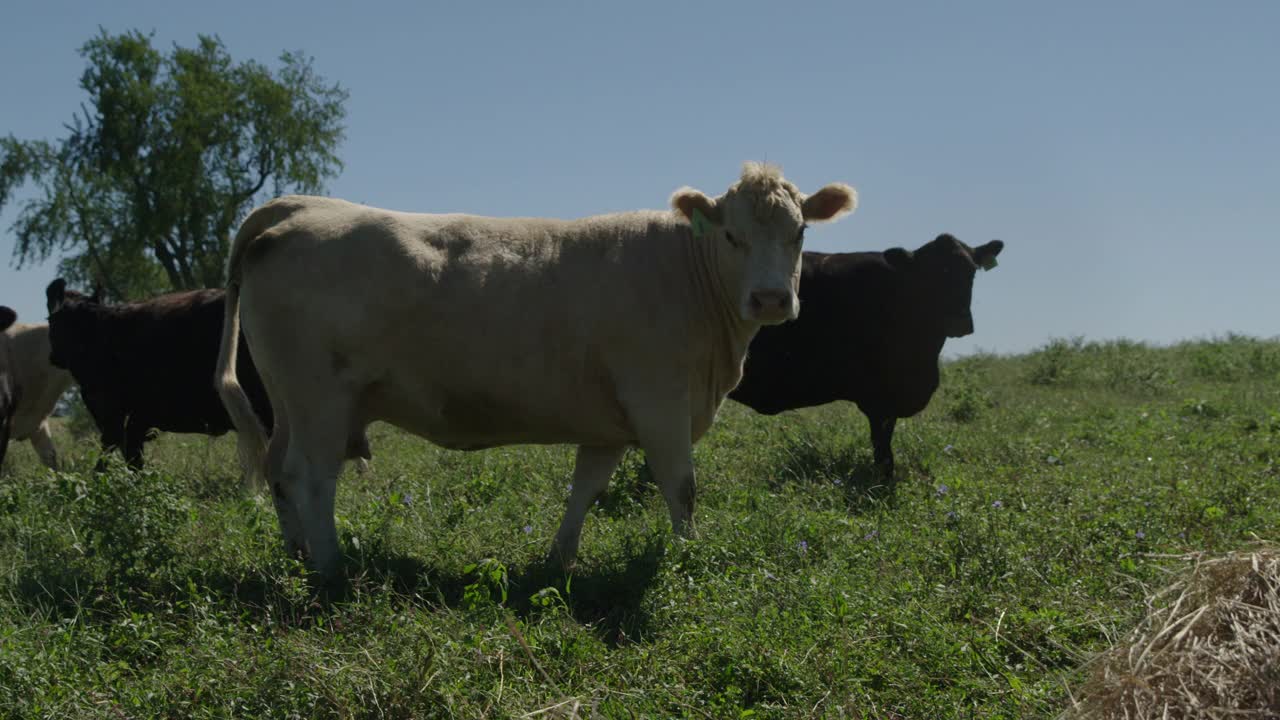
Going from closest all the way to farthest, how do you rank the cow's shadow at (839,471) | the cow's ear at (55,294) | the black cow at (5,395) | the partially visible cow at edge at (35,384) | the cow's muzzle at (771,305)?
the cow's muzzle at (771,305) → the cow's shadow at (839,471) → the black cow at (5,395) → the cow's ear at (55,294) → the partially visible cow at edge at (35,384)

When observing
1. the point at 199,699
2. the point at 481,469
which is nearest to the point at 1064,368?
the point at 481,469

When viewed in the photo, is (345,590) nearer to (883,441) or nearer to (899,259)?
(883,441)

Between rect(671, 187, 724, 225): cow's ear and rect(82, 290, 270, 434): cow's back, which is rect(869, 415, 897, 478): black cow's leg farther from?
rect(82, 290, 270, 434): cow's back

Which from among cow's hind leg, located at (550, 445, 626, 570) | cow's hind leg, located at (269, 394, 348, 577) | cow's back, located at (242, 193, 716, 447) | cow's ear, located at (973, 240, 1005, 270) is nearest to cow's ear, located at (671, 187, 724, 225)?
cow's back, located at (242, 193, 716, 447)

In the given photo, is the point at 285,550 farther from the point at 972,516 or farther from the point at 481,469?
the point at 972,516

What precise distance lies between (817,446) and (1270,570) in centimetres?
581

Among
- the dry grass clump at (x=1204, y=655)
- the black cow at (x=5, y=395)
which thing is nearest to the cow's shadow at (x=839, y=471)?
the dry grass clump at (x=1204, y=655)

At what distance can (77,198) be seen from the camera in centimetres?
3659

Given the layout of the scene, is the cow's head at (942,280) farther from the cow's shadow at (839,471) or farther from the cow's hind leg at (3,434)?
the cow's hind leg at (3,434)

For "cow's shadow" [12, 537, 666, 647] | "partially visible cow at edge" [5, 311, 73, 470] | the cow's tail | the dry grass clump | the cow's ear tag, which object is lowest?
"partially visible cow at edge" [5, 311, 73, 470]

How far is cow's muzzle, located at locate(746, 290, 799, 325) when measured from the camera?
6246mm

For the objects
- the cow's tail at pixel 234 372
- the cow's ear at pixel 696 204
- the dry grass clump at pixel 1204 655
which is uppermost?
the cow's ear at pixel 696 204

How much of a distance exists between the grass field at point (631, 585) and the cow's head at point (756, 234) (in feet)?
4.48

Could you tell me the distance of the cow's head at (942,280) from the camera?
34.3 feet
